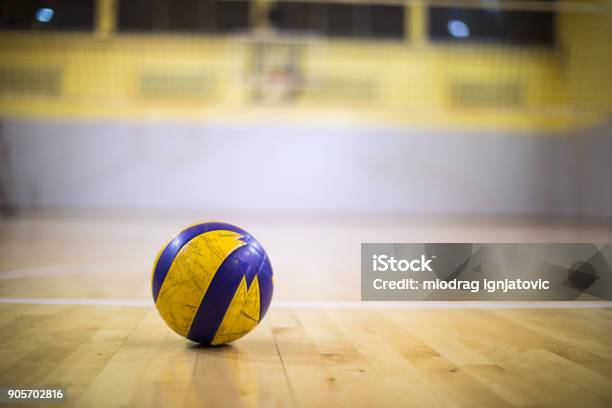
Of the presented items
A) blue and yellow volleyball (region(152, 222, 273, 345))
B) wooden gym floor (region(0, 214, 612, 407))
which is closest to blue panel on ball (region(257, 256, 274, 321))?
blue and yellow volleyball (region(152, 222, 273, 345))

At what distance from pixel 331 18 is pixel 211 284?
9395mm

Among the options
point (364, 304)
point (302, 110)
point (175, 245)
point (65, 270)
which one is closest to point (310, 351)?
point (175, 245)

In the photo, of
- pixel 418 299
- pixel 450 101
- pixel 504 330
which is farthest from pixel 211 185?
pixel 504 330

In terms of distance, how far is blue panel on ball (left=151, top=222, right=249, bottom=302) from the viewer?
6.17ft

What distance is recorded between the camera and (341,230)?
757 cm

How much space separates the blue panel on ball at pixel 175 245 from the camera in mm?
1880

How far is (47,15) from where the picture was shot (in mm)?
9625

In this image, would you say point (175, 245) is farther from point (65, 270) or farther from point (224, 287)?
point (65, 270)

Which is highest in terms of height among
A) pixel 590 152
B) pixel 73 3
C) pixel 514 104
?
pixel 73 3

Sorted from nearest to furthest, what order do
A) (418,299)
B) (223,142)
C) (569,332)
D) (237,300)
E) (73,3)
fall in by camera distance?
(237,300)
(569,332)
(418,299)
(73,3)
(223,142)

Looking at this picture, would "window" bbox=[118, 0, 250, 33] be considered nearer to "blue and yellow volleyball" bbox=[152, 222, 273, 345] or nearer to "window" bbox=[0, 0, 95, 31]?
"window" bbox=[0, 0, 95, 31]

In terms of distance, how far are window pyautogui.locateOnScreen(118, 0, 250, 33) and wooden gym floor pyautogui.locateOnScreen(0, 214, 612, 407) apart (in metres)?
7.57

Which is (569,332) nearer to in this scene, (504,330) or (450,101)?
(504,330)

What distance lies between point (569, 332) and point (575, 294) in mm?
954
